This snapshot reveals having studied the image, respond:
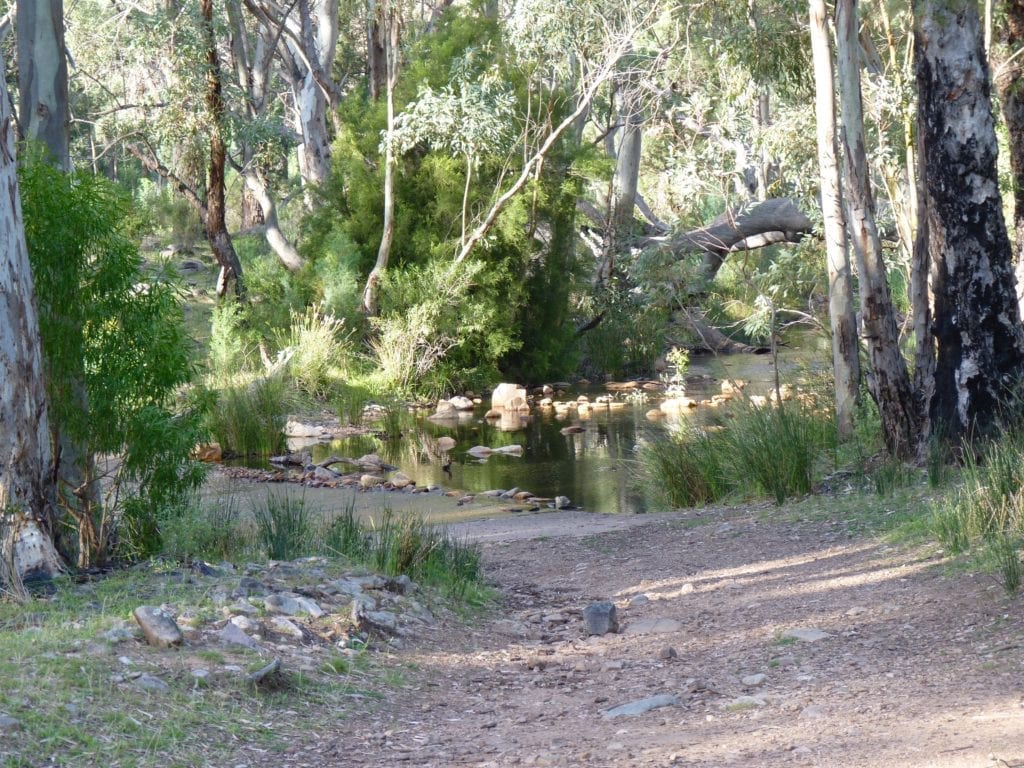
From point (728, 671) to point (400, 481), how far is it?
877cm

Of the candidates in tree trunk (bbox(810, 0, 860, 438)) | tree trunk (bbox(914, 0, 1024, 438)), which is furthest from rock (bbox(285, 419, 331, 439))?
tree trunk (bbox(914, 0, 1024, 438))

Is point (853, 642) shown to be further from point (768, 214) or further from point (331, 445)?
point (768, 214)

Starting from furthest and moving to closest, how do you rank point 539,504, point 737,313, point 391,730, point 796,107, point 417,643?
point 737,313 < point 796,107 < point 539,504 < point 417,643 < point 391,730

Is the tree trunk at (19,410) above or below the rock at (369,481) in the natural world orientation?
above

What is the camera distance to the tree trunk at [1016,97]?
1054cm

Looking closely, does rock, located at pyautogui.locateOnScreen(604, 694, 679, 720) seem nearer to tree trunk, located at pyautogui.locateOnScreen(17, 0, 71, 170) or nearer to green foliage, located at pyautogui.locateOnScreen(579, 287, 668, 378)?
tree trunk, located at pyautogui.locateOnScreen(17, 0, 71, 170)

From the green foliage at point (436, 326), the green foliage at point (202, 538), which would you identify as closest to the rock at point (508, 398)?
the green foliage at point (436, 326)

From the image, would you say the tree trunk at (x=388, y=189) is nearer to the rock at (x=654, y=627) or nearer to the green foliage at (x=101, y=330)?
the green foliage at (x=101, y=330)

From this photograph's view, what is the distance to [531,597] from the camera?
6.89 m

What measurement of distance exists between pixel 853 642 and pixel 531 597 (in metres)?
2.26

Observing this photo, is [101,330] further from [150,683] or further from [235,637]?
[150,683]

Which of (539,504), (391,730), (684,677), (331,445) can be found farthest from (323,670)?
(331,445)

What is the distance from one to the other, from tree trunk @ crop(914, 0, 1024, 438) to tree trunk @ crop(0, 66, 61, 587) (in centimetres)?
625

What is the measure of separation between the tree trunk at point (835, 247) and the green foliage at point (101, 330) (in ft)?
21.3
